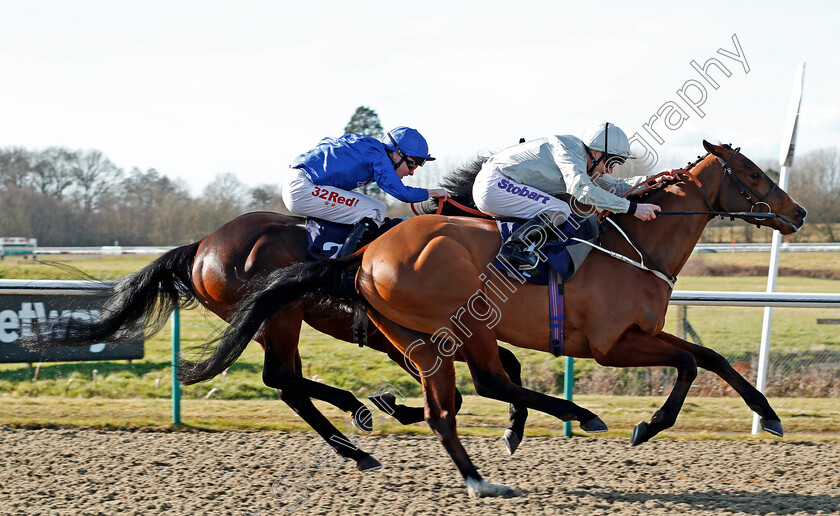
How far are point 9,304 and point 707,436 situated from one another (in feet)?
17.0

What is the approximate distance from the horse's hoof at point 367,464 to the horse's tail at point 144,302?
1522 millimetres

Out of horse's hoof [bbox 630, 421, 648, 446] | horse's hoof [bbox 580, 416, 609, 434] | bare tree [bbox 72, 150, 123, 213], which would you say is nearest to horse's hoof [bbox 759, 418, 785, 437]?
horse's hoof [bbox 630, 421, 648, 446]

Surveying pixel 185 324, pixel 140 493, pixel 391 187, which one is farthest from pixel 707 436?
pixel 185 324

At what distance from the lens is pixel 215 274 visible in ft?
14.8

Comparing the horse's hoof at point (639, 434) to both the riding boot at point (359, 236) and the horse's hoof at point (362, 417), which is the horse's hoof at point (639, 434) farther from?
the riding boot at point (359, 236)

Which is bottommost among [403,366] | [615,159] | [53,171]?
[403,366]

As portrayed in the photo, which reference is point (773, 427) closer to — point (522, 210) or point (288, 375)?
point (522, 210)

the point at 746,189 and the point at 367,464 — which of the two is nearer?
the point at 746,189

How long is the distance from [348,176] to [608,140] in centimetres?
150

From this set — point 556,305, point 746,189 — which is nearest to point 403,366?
point 556,305

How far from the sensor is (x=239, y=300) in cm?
445

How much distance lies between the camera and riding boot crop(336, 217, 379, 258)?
4.31 metres

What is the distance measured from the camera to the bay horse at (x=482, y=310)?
3.76 meters

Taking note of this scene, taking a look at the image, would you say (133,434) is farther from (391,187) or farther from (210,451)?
(391,187)
